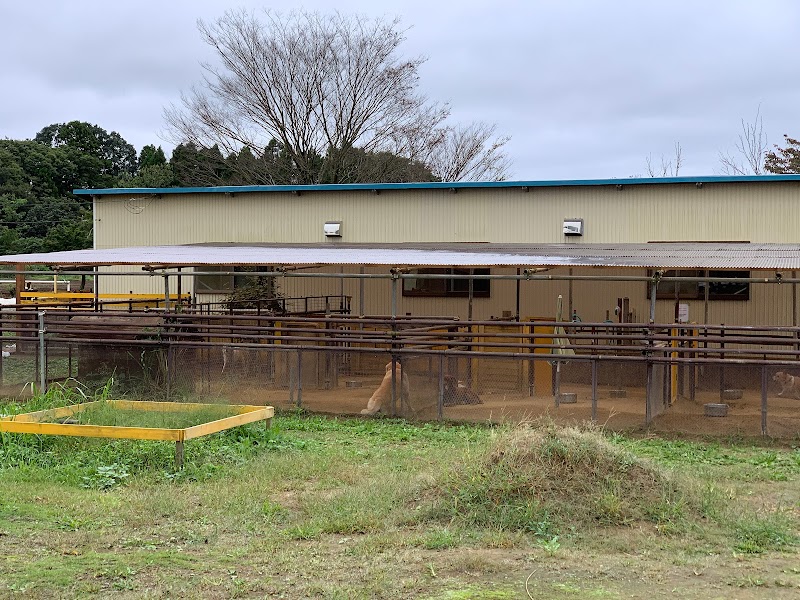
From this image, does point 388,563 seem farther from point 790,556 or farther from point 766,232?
point 766,232

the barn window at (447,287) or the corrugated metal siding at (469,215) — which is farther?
the barn window at (447,287)

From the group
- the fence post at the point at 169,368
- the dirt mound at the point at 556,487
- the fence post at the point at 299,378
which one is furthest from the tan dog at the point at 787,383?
the fence post at the point at 169,368

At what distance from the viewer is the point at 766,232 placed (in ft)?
67.1

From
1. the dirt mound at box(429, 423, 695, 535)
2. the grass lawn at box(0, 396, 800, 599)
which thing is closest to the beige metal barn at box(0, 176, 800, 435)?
the grass lawn at box(0, 396, 800, 599)

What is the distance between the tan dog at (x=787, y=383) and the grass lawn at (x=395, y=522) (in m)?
1.67

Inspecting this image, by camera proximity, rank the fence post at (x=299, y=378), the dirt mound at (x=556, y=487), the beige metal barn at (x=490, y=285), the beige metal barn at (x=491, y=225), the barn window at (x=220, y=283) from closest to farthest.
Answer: the dirt mound at (x=556, y=487) → the beige metal barn at (x=490, y=285) → the fence post at (x=299, y=378) → the beige metal barn at (x=491, y=225) → the barn window at (x=220, y=283)

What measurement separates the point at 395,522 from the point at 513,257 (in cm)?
920

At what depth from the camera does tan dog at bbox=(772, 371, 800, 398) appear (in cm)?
1152

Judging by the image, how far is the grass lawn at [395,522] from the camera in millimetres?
6078

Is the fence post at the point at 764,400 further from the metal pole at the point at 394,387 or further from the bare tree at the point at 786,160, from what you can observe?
the bare tree at the point at 786,160

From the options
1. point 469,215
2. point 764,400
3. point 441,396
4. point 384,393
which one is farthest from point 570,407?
point 469,215

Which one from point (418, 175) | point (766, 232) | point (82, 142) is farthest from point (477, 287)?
point (82, 142)

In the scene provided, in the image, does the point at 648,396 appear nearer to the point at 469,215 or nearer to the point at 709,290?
the point at 709,290

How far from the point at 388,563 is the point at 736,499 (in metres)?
3.36
